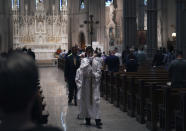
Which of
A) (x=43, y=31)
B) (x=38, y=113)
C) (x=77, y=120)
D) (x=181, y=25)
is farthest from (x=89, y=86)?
(x=43, y=31)

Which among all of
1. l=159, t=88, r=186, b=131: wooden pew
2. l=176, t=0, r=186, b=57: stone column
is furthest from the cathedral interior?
l=159, t=88, r=186, b=131: wooden pew

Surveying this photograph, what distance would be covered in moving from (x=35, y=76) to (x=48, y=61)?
41.3 metres

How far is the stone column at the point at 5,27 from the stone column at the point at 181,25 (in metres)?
25.5

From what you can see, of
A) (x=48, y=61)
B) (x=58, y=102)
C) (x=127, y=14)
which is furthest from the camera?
(x=48, y=61)

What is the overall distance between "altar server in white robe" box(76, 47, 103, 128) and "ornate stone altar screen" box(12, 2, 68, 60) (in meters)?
33.2

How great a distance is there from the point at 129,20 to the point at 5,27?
20.4 meters

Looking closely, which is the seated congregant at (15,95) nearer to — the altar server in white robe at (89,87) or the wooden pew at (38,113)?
the wooden pew at (38,113)

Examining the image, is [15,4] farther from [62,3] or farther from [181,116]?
[181,116]

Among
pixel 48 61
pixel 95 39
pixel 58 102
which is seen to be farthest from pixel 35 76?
pixel 48 61

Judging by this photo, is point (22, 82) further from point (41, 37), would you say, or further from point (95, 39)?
point (41, 37)

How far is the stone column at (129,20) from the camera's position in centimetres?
2397

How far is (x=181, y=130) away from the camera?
7203mm

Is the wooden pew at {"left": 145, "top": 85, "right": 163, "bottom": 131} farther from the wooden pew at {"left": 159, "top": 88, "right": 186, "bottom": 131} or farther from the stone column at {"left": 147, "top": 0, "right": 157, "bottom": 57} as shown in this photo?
the stone column at {"left": 147, "top": 0, "right": 157, "bottom": 57}

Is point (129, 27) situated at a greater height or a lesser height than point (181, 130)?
greater
